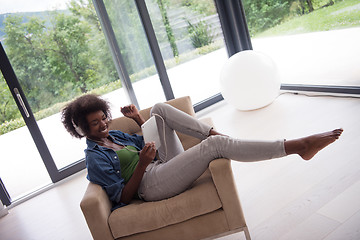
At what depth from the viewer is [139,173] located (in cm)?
189

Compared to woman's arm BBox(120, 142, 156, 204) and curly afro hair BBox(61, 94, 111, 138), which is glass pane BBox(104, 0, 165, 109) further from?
woman's arm BBox(120, 142, 156, 204)

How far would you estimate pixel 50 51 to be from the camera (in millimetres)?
3682

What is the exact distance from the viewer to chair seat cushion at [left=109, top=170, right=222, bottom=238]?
1779 mm

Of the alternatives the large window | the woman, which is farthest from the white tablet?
the large window

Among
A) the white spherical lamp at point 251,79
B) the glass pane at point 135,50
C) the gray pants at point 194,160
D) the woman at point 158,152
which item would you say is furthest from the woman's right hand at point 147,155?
the glass pane at point 135,50

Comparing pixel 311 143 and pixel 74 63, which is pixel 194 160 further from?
pixel 74 63

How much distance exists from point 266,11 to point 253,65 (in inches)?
36.5

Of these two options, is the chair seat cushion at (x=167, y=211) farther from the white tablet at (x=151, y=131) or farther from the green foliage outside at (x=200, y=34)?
the green foliage outside at (x=200, y=34)

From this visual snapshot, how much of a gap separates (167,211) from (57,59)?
258 cm

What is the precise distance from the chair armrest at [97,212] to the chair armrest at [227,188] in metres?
0.61

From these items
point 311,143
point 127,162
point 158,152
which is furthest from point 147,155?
point 311,143

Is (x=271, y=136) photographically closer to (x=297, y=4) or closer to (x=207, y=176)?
(x=207, y=176)

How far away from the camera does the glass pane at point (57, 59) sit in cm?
355

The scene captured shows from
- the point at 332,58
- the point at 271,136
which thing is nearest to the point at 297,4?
the point at 332,58
